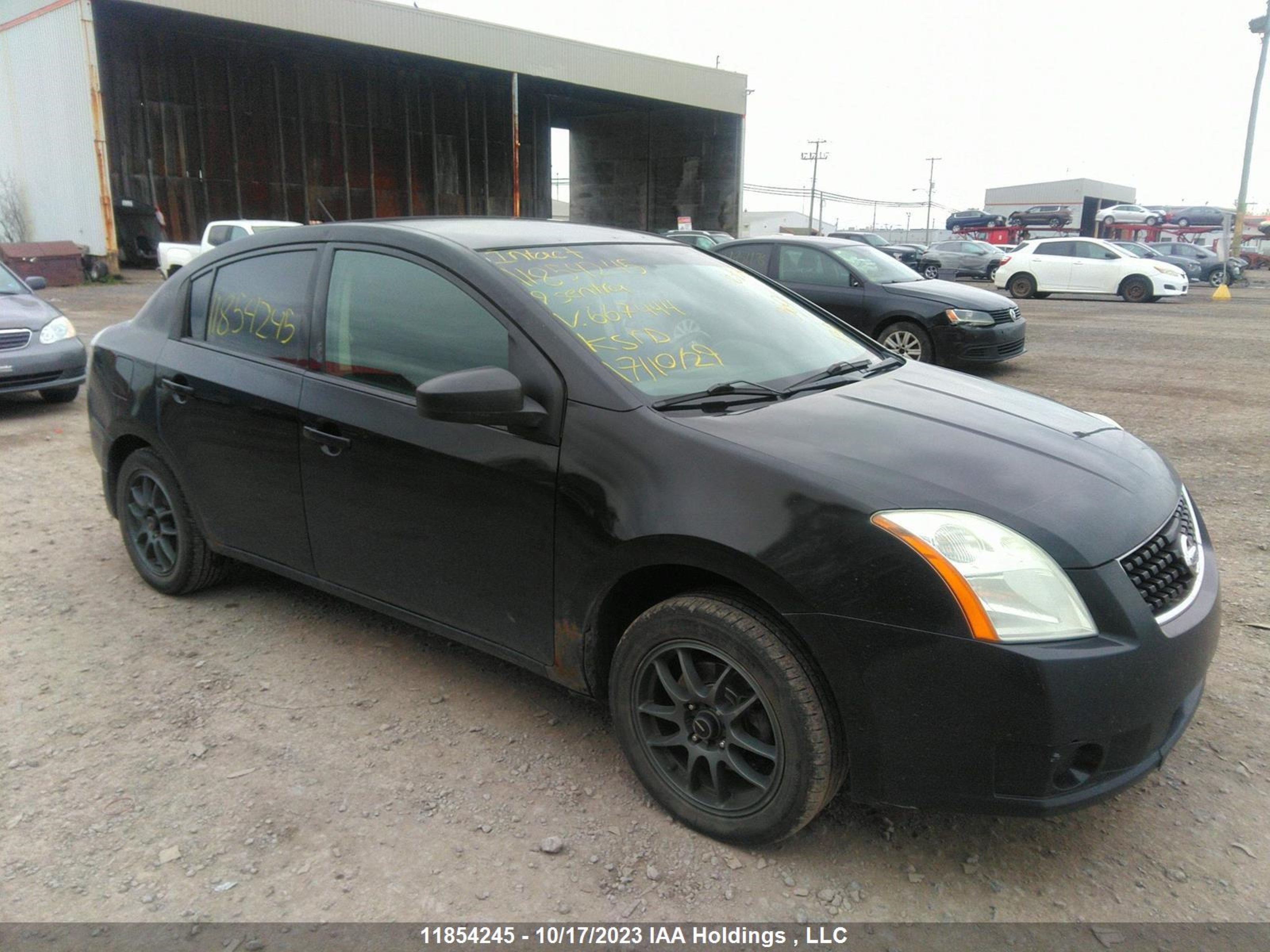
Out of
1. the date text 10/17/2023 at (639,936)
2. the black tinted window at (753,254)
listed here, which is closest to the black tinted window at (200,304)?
the date text 10/17/2023 at (639,936)

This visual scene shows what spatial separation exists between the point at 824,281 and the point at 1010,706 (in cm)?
909

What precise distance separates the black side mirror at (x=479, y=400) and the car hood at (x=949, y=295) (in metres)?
8.26

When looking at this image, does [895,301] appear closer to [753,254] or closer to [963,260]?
[753,254]

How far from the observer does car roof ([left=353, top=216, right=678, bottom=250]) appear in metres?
3.29

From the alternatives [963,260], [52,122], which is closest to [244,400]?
[52,122]

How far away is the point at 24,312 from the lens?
8.31 meters

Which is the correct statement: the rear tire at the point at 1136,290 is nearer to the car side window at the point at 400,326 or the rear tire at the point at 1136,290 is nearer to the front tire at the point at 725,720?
the car side window at the point at 400,326

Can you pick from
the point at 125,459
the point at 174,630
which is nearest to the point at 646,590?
the point at 174,630

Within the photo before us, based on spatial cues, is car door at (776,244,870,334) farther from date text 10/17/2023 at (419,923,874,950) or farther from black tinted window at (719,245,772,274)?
date text 10/17/2023 at (419,923,874,950)

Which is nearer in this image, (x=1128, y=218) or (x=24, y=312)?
(x=24, y=312)

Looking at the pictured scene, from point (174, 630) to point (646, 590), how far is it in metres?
2.34

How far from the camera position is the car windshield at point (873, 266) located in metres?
10.6

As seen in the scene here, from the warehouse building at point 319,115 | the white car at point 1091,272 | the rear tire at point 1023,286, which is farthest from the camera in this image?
the warehouse building at point 319,115

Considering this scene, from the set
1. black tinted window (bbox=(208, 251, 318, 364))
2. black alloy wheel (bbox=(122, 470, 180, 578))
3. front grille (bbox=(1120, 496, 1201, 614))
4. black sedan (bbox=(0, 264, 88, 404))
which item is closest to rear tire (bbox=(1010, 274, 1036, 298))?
black sedan (bbox=(0, 264, 88, 404))
